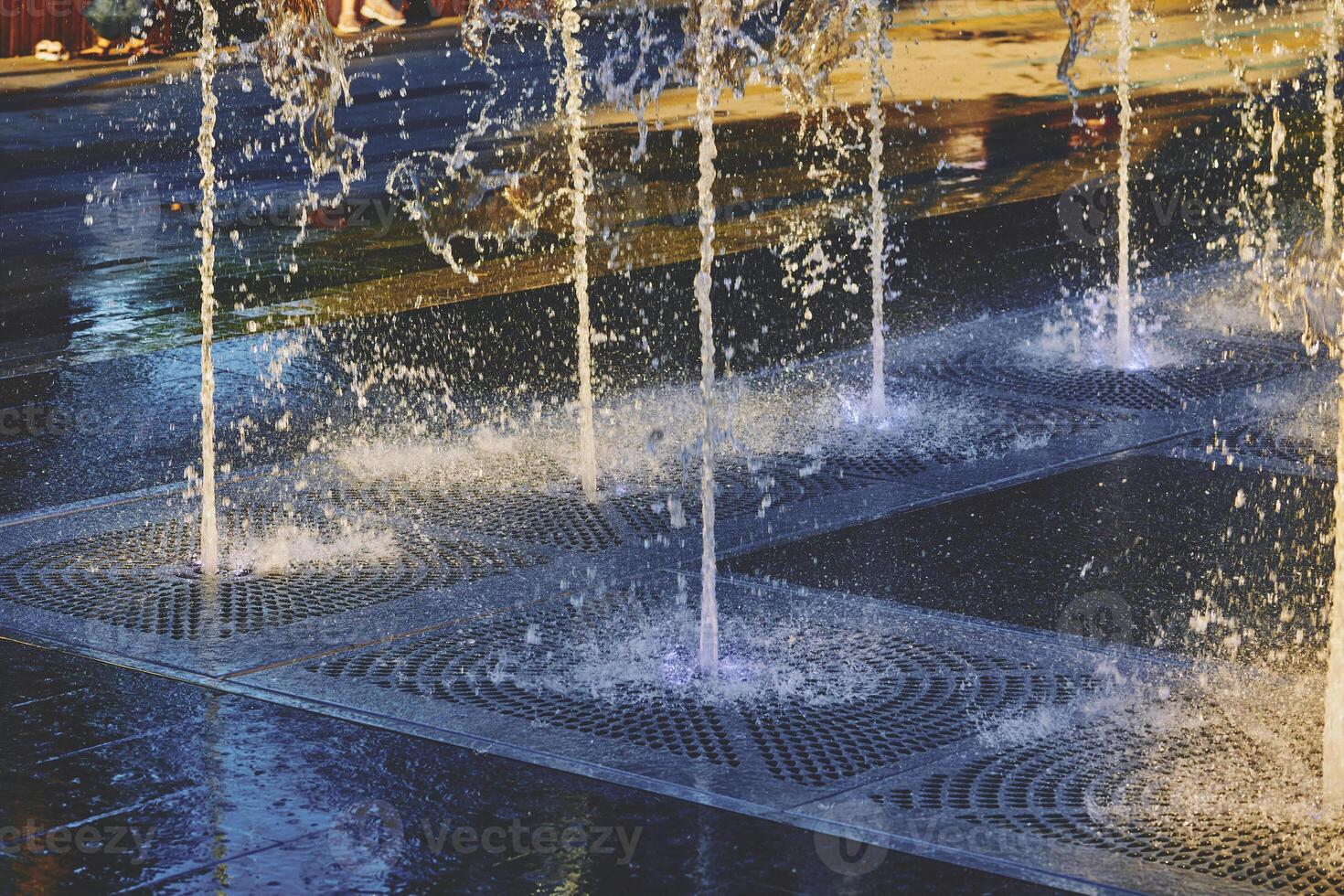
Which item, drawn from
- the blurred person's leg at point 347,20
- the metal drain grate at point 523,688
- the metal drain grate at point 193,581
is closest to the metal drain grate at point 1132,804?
the metal drain grate at point 523,688

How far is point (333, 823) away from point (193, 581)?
2.00 metres

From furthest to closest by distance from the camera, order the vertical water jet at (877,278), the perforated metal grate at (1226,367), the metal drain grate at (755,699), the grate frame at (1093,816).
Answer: the perforated metal grate at (1226,367)
the vertical water jet at (877,278)
the metal drain grate at (755,699)
the grate frame at (1093,816)

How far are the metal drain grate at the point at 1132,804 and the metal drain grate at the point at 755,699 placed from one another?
0.21m

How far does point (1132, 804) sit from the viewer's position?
4.41m

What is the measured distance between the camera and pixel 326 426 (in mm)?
8156

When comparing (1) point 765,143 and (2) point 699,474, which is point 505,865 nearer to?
(2) point 699,474

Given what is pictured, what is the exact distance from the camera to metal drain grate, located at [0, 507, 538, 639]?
19.1ft

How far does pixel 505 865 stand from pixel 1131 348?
5.57 metres

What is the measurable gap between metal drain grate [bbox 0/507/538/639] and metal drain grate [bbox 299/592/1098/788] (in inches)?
17.6

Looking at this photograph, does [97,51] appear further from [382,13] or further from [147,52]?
A: [382,13]

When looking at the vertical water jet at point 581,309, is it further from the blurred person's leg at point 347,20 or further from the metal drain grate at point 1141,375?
the blurred person's leg at point 347,20

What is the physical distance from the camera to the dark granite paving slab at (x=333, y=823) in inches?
160

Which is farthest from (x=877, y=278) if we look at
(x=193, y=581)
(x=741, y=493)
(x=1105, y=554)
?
(x=193, y=581)

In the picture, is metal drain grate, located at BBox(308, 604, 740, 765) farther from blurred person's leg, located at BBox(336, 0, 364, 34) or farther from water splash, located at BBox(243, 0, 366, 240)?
blurred person's leg, located at BBox(336, 0, 364, 34)
